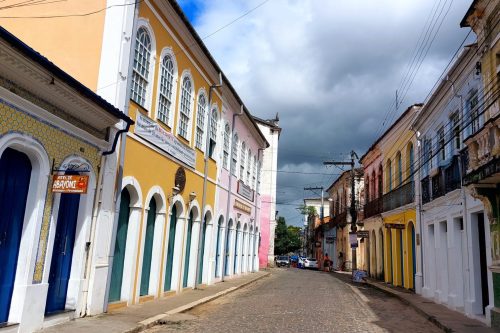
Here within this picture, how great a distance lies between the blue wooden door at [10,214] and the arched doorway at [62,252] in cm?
93

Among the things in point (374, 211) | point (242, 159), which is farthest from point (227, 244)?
point (374, 211)

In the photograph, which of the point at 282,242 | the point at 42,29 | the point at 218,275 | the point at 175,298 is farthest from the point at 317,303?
the point at 282,242

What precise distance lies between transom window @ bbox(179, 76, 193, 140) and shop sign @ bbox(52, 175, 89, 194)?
6.46 meters

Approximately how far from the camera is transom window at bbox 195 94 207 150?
15.9 meters

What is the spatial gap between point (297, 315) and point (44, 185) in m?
6.49

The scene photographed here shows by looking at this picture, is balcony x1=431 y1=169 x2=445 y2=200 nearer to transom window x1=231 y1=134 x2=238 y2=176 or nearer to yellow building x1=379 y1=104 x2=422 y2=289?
yellow building x1=379 y1=104 x2=422 y2=289

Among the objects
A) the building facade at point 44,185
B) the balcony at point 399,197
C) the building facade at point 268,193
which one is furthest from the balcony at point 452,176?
the building facade at point 268,193

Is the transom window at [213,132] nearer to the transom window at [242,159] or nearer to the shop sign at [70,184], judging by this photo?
the transom window at [242,159]

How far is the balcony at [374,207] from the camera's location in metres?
24.7

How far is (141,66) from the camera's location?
11383 millimetres

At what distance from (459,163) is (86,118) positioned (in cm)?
946

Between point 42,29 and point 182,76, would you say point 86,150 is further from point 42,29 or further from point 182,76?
point 182,76

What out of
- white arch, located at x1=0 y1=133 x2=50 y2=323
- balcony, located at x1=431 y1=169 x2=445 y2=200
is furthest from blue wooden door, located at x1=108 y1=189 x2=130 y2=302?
balcony, located at x1=431 y1=169 x2=445 y2=200

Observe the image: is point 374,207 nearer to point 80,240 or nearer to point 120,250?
point 120,250
